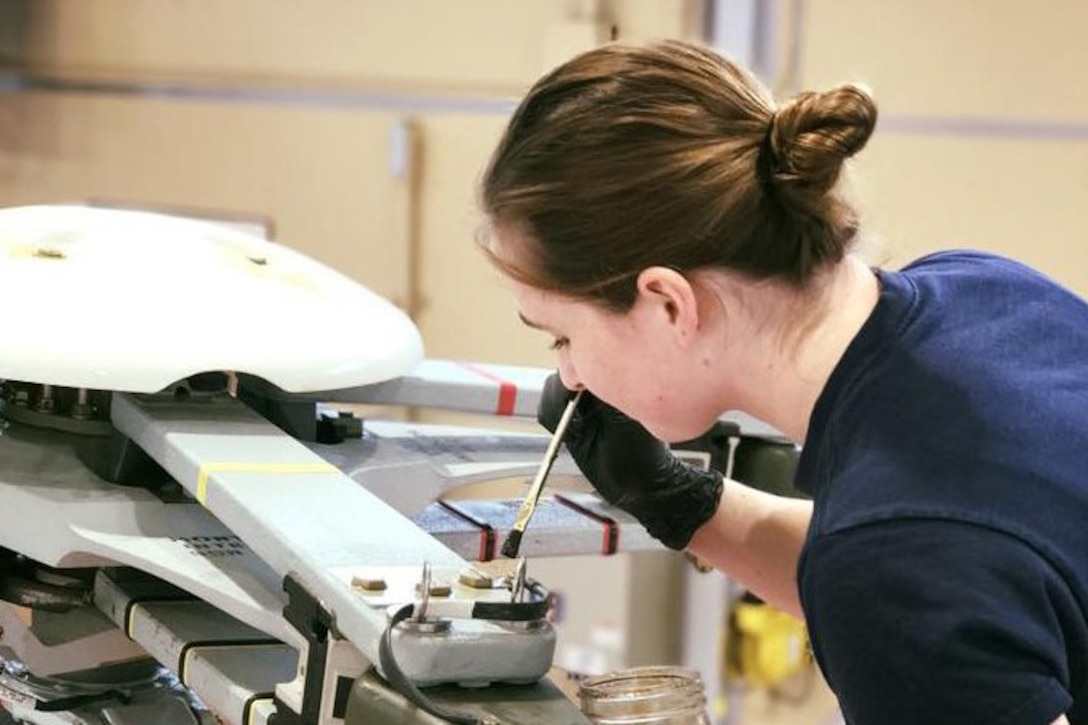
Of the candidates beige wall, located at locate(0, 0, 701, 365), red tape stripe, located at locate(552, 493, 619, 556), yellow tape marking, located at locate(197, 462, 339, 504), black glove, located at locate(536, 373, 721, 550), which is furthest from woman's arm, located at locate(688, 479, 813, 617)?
beige wall, located at locate(0, 0, 701, 365)

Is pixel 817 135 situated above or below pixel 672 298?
above

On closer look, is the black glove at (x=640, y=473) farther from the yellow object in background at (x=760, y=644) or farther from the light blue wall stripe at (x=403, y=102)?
the yellow object in background at (x=760, y=644)

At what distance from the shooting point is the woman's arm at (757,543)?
1.37m

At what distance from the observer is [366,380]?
4.59 ft

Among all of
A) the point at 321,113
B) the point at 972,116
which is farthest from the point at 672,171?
the point at 321,113

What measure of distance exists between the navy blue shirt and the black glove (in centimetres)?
33

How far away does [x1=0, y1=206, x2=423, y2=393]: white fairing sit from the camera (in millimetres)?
1238

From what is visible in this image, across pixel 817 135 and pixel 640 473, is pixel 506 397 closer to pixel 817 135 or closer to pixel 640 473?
pixel 640 473

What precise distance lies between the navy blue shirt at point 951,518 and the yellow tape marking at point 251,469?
0.38 m

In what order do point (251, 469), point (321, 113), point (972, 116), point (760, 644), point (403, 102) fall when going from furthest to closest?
point (321, 113)
point (403, 102)
point (760, 644)
point (972, 116)
point (251, 469)

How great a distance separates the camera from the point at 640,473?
1345 millimetres

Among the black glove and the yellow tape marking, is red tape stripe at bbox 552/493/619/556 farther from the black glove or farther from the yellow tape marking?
the yellow tape marking

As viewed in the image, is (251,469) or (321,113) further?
(321,113)

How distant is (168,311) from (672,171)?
20.2 inches
